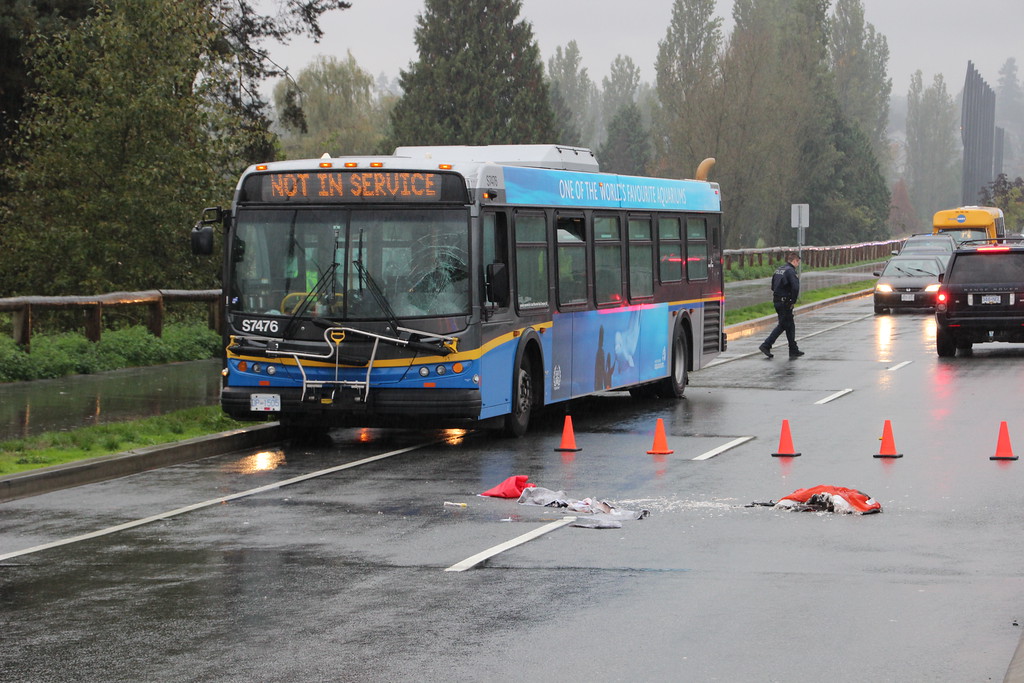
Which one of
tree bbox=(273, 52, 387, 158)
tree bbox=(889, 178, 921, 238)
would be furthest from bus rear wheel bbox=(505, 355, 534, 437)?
tree bbox=(889, 178, 921, 238)

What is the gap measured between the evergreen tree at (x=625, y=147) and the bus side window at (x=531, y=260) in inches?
4197

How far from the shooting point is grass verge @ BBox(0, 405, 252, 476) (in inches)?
538

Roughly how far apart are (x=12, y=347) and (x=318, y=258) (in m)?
7.21

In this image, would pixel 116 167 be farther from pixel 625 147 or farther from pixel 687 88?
pixel 625 147

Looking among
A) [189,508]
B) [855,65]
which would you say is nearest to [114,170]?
[189,508]

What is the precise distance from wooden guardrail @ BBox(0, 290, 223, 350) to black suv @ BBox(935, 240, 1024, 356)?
12.7m

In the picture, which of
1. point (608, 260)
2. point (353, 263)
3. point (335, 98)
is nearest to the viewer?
point (353, 263)

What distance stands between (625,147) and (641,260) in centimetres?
10635

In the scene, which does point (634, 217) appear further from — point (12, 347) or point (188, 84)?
point (188, 84)

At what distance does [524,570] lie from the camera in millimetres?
9359

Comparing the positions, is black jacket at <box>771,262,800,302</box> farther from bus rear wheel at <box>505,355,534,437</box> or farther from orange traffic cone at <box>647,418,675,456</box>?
orange traffic cone at <box>647,418,675,456</box>

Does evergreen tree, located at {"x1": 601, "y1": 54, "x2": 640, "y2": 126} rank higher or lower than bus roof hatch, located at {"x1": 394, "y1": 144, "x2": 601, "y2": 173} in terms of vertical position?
higher

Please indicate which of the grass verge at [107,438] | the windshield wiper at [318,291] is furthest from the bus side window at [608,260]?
the grass verge at [107,438]

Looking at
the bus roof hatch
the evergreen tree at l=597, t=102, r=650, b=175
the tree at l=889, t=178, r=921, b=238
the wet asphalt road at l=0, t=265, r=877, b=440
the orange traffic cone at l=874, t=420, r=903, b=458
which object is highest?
the evergreen tree at l=597, t=102, r=650, b=175
